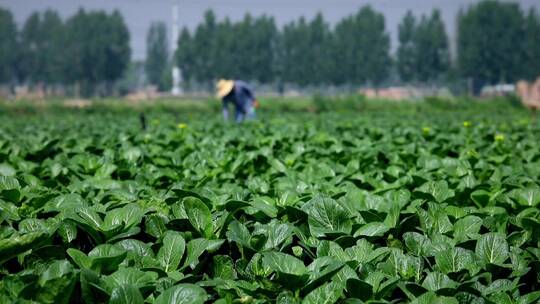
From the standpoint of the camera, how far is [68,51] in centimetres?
6581

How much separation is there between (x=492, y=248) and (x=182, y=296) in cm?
97

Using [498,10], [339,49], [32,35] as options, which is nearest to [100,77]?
[32,35]

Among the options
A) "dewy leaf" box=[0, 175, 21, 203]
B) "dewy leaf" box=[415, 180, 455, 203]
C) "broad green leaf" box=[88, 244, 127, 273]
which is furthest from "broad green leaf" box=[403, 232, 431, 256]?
"dewy leaf" box=[0, 175, 21, 203]

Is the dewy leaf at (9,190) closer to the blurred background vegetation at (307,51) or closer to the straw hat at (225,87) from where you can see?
the straw hat at (225,87)

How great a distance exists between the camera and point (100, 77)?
66.1 metres

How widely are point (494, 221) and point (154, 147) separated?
3.57m

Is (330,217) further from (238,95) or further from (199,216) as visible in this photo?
(238,95)

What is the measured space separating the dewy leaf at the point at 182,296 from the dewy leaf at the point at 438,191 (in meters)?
1.53

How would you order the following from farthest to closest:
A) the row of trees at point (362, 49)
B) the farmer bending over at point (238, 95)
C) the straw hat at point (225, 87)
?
the row of trees at point (362, 49) < the farmer bending over at point (238, 95) < the straw hat at point (225, 87)

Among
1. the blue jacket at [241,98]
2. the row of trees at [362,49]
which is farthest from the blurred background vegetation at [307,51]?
the blue jacket at [241,98]

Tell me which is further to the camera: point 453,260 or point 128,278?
point 453,260

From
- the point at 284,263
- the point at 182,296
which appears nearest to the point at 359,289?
the point at 284,263

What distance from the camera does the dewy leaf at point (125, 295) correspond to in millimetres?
1342

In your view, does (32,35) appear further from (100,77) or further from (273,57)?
(273,57)
